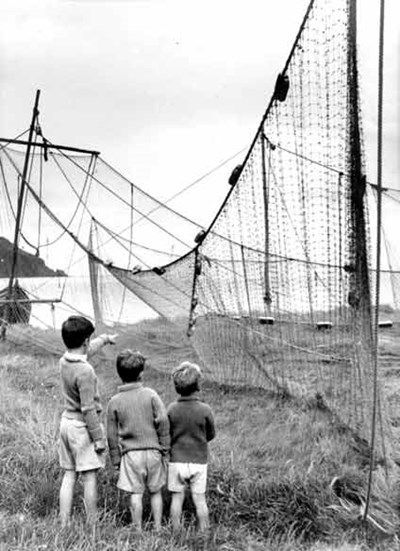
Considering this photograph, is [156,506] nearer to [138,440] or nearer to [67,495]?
[138,440]

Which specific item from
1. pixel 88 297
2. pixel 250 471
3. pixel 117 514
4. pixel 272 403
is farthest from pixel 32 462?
pixel 88 297

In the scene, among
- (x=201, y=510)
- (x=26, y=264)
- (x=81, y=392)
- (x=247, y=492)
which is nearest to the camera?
(x=81, y=392)

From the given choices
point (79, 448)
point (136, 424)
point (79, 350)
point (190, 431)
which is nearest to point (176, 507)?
point (190, 431)

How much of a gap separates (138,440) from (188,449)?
287 millimetres

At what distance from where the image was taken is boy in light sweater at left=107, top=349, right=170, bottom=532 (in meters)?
3.65

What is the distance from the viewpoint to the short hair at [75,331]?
12.0ft

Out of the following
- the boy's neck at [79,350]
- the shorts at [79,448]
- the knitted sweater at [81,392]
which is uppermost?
the boy's neck at [79,350]

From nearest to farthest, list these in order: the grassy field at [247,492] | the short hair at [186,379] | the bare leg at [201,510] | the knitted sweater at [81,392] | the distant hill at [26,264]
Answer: the grassy field at [247,492] < the knitted sweater at [81,392] < the bare leg at [201,510] < the short hair at [186,379] < the distant hill at [26,264]

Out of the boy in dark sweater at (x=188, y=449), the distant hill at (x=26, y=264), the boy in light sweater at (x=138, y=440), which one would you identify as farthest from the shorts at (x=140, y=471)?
the distant hill at (x=26, y=264)

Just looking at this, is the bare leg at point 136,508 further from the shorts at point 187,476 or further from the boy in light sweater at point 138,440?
the shorts at point 187,476

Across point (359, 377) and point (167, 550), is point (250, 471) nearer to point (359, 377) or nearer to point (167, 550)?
point (359, 377)

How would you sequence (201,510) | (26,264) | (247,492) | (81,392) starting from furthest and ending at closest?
(26,264) < (247,492) < (201,510) < (81,392)

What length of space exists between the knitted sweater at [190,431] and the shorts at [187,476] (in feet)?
0.09

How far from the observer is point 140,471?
366cm
